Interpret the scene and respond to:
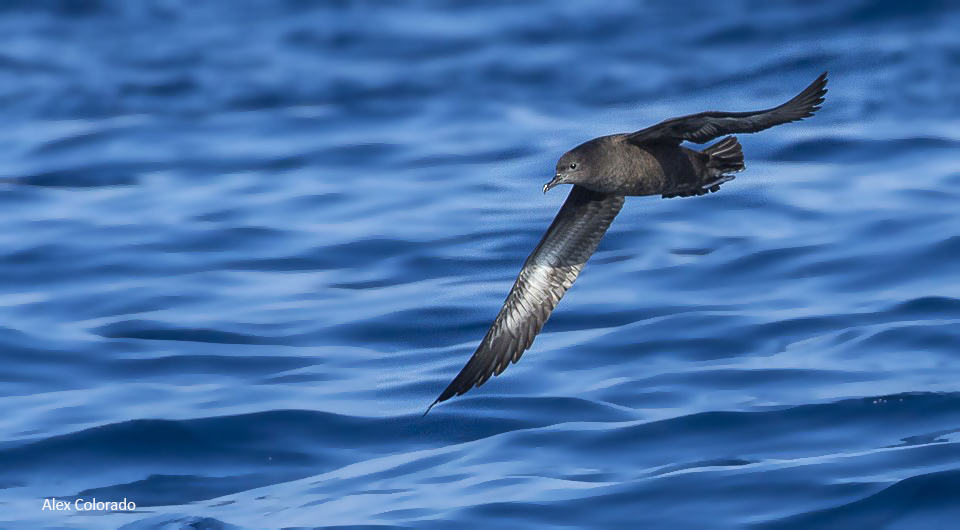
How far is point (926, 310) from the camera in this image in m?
11.0

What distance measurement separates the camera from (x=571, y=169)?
23.5ft

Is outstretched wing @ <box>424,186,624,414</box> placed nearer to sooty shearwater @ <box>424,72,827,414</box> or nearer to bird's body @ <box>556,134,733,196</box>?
sooty shearwater @ <box>424,72,827,414</box>

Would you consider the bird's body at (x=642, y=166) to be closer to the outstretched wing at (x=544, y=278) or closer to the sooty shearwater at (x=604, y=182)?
the sooty shearwater at (x=604, y=182)

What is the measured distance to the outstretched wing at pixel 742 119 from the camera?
642 centimetres

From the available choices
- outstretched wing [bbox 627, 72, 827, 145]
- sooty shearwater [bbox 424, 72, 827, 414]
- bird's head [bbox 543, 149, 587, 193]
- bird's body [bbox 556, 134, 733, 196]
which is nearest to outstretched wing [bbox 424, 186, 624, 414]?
sooty shearwater [bbox 424, 72, 827, 414]

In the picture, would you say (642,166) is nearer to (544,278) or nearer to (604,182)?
(604,182)

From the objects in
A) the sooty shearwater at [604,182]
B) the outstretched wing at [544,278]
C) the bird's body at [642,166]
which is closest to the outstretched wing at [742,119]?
the sooty shearwater at [604,182]

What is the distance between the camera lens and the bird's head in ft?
23.4

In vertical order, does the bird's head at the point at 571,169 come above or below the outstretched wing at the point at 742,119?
above

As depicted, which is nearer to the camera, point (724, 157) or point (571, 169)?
point (571, 169)

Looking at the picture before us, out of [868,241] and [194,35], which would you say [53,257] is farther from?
[194,35]


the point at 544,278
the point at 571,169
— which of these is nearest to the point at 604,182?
the point at 571,169

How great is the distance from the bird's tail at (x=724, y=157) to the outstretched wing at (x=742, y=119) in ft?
1.55

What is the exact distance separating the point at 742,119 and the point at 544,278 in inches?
86.0
